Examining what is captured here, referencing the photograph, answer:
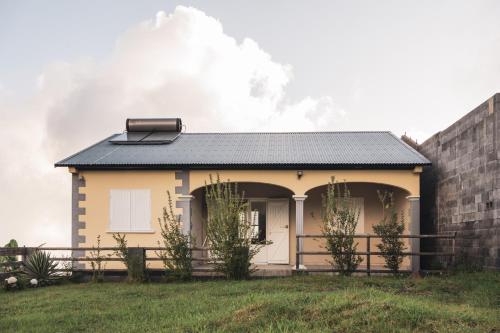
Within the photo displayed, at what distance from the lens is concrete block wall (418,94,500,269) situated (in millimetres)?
10484

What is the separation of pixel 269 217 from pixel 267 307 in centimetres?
903

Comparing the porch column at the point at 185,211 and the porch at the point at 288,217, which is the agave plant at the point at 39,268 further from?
the porch at the point at 288,217

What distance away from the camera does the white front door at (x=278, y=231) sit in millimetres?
15508

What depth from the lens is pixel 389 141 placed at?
52.4 ft

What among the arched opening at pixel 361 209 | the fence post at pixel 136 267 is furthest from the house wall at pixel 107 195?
the arched opening at pixel 361 209

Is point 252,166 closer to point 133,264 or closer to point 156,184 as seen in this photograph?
point 156,184

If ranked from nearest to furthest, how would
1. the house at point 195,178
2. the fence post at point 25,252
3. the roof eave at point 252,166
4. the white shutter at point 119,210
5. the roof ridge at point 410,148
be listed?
the fence post at point 25,252 → the roof eave at point 252,166 → the house at point 195,178 → the white shutter at point 119,210 → the roof ridge at point 410,148

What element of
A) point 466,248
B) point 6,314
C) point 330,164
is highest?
point 330,164

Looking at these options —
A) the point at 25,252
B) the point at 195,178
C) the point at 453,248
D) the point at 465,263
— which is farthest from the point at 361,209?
the point at 25,252

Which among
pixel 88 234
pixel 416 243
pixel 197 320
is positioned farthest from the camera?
pixel 88 234

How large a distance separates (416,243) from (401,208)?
6.11ft

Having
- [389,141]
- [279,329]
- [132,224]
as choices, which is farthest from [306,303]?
[389,141]

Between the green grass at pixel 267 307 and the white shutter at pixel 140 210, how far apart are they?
2.94 m

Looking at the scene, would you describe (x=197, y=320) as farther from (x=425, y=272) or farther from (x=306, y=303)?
(x=425, y=272)
